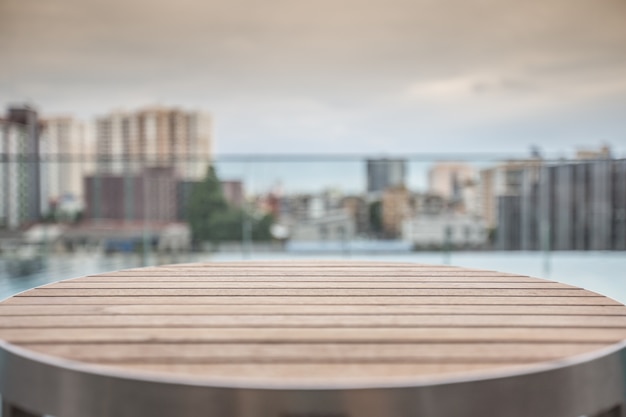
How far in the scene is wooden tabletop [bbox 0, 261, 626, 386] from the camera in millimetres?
746

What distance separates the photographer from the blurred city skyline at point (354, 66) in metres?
8.72

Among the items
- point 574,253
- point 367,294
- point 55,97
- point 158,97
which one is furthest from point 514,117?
point 367,294

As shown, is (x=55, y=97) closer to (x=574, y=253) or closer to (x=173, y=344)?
(x=574, y=253)

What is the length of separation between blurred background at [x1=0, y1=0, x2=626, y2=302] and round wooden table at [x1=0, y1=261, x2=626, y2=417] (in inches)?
125

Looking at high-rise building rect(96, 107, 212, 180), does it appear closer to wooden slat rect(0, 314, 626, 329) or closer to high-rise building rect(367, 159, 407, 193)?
high-rise building rect(367, 159, 407, 193)

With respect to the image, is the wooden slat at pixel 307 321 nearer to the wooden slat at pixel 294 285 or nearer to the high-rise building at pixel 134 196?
the wooden slat at pixel 294 285

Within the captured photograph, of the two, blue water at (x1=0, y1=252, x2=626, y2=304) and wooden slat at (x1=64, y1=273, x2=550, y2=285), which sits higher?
wooden slat at (x1=64, y1=273, x2=550, y2=285)

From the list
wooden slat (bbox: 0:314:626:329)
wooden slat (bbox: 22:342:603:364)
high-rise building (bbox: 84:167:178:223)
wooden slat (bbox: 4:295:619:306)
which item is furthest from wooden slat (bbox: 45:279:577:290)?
high-rise building (bbox: 84:167:178:223)

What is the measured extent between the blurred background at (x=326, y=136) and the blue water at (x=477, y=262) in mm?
26

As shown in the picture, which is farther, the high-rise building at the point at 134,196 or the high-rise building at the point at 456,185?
the high-rise building at the point at 134,196

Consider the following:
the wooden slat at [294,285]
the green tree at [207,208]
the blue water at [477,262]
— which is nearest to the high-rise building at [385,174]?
the blue water at [477,262]

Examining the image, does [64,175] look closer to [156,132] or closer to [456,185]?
[456,185]

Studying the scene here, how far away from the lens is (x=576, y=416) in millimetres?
789

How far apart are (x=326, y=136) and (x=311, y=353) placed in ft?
34.2
